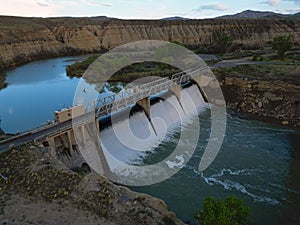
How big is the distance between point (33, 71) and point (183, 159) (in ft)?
161

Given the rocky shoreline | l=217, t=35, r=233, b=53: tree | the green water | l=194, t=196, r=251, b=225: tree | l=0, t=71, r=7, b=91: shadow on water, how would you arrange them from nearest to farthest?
1. l=194, t=196, r=251, b=225: tree
2. the green water
3. the rocky shoreline
4. l=0, t=71, r=7, b=91: shadow on water
5. l=217, t=35, r=233, b=53: tree

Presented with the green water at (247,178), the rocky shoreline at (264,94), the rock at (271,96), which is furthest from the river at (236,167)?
the rock at (271,96)

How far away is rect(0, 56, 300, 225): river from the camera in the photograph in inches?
762

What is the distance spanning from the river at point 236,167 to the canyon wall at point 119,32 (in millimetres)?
51494

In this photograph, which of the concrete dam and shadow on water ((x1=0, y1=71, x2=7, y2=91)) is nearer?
the concrete dam

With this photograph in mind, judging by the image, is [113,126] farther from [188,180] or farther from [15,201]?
[15,201]

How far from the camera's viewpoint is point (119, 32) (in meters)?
104

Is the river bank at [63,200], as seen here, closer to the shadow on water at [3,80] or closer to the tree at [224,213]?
the tree at [224,213]

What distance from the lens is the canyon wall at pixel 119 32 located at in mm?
87625

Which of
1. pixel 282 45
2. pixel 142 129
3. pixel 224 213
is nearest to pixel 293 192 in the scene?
pixel 224 213

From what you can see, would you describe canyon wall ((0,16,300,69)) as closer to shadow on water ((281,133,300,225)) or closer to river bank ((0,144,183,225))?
shadow on water ((281,133,300,225))

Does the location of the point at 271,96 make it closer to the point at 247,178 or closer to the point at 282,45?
the point at 247,178

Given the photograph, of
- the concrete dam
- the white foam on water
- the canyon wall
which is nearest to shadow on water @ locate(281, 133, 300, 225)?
the white foam on water

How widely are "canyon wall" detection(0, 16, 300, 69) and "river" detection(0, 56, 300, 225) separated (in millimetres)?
51494
